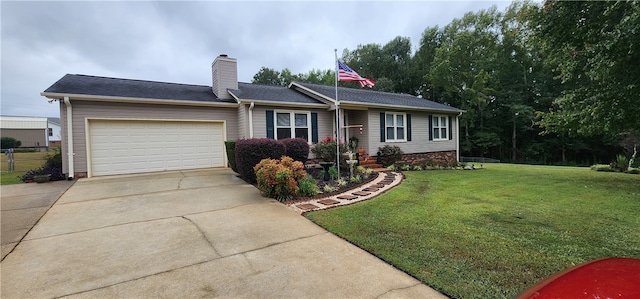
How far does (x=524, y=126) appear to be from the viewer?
23.2m

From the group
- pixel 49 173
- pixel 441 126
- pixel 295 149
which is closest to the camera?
pixel 295 149

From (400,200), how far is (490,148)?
80.2 feet

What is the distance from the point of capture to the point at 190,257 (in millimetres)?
3154

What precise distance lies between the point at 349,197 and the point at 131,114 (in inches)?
311

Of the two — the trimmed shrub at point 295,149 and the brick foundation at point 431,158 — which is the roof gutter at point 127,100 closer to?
the trimmed shrub at point 295,149

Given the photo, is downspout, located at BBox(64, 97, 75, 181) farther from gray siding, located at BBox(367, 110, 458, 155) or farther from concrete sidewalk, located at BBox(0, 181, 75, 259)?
gray siding, located at BBox(367, 110, 458, 155)

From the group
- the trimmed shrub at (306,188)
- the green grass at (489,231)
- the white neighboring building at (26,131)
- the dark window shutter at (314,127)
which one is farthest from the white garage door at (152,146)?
the white neighboring building at (26,131)

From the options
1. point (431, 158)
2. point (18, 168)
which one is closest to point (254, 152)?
point (431, 158)

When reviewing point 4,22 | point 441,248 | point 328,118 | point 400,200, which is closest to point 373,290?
point 441,248

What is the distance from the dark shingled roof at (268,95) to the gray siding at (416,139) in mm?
2564

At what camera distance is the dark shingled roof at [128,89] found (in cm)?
875

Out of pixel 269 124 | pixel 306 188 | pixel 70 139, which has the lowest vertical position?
pixel 306 188

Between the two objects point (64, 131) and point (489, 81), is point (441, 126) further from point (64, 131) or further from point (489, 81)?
point (64, 131)

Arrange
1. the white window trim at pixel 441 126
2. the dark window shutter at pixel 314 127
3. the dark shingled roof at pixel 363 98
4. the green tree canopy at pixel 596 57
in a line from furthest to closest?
the white window trim at pixel 441 126
the dark shingled roof at pixel 363 98
the dark window shutter at pixel 314 127
the green tree canopy at pixel 596 57
